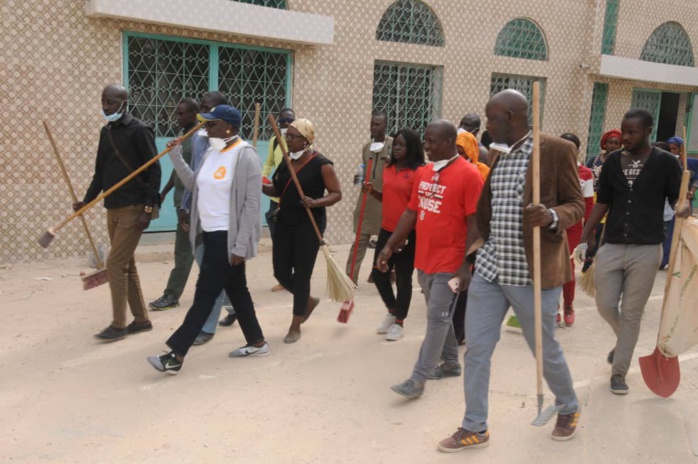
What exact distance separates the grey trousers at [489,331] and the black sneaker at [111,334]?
289 centimetres

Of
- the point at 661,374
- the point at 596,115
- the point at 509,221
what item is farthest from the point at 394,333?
the point at 596,115

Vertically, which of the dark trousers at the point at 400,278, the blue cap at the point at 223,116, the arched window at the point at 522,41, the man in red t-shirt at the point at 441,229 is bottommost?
the dark trousers at the point at 400,278

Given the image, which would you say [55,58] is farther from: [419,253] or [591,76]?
[591,76]

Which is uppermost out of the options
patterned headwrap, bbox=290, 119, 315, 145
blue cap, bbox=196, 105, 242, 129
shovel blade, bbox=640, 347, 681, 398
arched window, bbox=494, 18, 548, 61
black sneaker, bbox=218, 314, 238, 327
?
arched window, bbox=494, 18, 548, 61

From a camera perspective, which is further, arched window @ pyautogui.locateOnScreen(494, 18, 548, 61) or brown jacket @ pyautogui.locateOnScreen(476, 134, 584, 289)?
arched window @ pyautogui.locateOnScreen(494, 18, 548, 61)

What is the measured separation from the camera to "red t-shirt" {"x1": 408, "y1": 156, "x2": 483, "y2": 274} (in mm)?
4113

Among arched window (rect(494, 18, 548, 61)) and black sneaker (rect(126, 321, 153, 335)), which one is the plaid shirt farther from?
arched window (rect(494, 18, 548, 61))

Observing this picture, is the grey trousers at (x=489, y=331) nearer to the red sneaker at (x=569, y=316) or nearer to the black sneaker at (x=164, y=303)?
the red sneaker at (x=569, y=316)

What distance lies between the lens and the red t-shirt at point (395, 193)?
Result: 5.48 metres

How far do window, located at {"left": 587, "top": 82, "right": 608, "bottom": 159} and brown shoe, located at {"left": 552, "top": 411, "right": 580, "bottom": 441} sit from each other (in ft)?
33.1

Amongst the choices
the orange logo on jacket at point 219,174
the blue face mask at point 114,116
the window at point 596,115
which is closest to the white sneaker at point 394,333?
the orange logo on jacket at point 219,174

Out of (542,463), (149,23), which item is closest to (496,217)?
(542,463)

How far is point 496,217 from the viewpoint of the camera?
11.8ft

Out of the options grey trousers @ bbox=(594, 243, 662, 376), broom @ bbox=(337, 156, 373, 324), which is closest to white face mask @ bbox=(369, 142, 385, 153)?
broom @ bbox=(337, 156, 373, 324)
